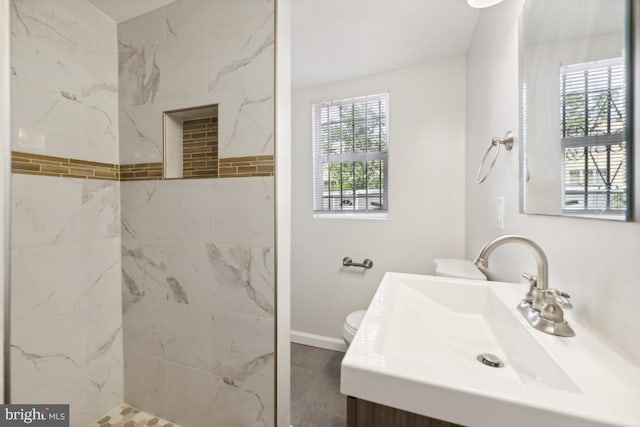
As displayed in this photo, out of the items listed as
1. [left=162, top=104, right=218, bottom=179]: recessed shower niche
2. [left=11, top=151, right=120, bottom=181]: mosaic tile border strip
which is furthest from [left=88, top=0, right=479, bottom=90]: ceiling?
[left=11, top=151, right=120, bottom=181]: mosaic tile border strip

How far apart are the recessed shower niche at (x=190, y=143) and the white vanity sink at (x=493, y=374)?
4.06 feet

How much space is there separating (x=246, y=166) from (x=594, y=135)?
1211 millimetres

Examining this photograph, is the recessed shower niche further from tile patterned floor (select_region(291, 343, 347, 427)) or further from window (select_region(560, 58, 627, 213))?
tile patterned floor (select_region(291, 343, 347, 427))

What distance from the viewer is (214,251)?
1.32m

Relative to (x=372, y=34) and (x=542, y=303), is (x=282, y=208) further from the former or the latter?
(x=372, y=34)

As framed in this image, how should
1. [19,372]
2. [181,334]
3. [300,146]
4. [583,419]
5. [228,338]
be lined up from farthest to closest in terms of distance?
[300,146], [181,334], [228,338], [19,372], [583,419]

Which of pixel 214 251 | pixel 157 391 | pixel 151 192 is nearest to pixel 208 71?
pixel 151 192

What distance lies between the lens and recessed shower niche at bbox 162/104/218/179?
4.71 feet

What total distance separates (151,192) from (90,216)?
342mm

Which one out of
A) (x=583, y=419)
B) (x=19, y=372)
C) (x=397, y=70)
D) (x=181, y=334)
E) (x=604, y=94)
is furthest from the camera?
(x=397, y=70)

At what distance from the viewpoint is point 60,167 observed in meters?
1.28

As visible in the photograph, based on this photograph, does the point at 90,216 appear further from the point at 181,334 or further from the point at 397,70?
the point at 397,70

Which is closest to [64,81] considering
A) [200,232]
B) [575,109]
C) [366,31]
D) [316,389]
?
[200,232]

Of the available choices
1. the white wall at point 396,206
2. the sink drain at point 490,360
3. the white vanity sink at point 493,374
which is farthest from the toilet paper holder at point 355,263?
the sink drain at point 490,360
